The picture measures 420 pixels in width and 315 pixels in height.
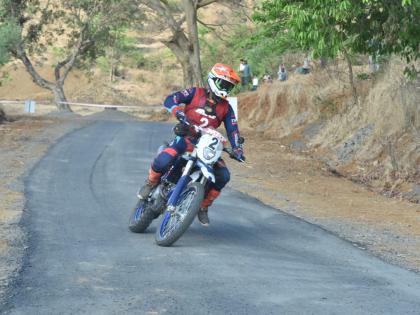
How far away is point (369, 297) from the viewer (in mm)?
7066

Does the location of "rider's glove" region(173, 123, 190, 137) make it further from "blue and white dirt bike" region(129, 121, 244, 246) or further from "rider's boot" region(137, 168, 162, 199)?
"rider's boot" region(137, 168, 162, 199)

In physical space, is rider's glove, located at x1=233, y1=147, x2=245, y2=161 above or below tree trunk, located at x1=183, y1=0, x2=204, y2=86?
below

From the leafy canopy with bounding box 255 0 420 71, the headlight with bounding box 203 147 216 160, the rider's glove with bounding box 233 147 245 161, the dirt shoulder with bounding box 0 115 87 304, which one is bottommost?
the dirt shoulder with bounding box 0 115 87 304

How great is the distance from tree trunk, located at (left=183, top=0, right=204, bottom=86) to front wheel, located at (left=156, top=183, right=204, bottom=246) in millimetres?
30178

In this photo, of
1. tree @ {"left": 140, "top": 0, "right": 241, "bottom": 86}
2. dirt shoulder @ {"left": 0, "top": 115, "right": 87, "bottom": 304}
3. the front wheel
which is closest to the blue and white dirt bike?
the front wheel

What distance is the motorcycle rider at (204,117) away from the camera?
9446 mm

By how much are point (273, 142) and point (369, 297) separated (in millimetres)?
20713

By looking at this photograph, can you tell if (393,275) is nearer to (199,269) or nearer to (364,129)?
(199,269)

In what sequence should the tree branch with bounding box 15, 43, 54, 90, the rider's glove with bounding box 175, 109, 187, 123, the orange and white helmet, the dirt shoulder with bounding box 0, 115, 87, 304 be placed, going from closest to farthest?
1. the dirt shoulder with bounding box 0, 115, 87, 304
2. the rider's glove with bounding box 175, 109, 187, 123
3. the orange and white helmet
4. the tree branch with bounding box 15, 43, 54, 90

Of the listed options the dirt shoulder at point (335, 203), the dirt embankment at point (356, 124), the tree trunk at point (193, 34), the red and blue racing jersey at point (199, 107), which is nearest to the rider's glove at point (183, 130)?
the red and blue racing jersey at point (199, 107)

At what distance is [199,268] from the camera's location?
783 centimetres

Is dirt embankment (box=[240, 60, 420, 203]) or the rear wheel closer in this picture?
the rear wheel

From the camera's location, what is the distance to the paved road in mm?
6520

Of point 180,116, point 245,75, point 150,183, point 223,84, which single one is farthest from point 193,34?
point 180,116
